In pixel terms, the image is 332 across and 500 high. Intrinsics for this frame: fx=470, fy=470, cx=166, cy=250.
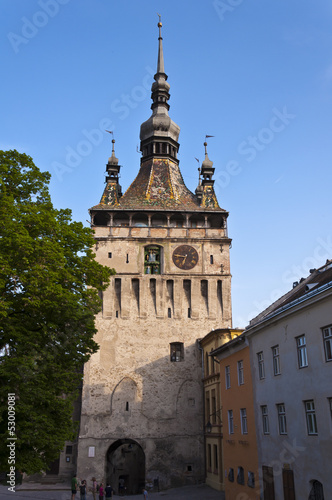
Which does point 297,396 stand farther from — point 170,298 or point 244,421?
point 170,298

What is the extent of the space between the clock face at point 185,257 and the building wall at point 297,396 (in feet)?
62.9

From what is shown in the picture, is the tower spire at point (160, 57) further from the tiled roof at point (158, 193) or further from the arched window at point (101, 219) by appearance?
the arched window at point (101, 219)

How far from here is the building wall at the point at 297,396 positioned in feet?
48.0

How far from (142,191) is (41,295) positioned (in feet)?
92.3

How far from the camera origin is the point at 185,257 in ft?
128

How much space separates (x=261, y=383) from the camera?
1958 cm

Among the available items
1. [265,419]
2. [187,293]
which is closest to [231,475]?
[265,419]

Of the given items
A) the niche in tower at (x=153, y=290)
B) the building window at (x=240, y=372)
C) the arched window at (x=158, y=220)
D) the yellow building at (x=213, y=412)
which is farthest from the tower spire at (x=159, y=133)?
the building window at (x=240, y=372)

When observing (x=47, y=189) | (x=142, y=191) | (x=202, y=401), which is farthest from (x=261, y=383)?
(x=142, y=191)

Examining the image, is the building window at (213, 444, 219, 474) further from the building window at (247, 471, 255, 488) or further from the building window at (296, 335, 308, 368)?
the building window at (296, 335, 308, 368)

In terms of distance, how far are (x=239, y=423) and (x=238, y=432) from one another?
48 cm

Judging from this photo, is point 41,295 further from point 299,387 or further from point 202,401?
point 202,401

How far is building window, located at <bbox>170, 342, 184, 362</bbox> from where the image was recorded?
1448 inches

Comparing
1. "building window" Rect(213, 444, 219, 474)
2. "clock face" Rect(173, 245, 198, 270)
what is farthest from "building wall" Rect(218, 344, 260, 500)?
"clock face" Rect(173, 245, 198, 270)
